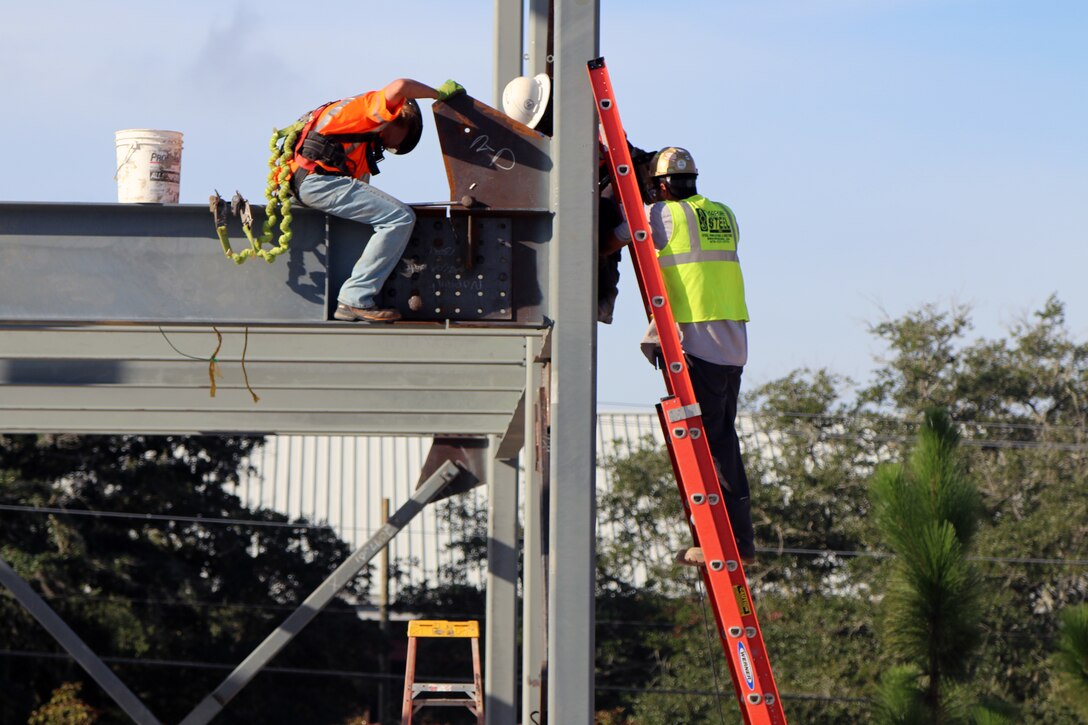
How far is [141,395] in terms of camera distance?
11.2 meters

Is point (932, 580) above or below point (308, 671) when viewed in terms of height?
above

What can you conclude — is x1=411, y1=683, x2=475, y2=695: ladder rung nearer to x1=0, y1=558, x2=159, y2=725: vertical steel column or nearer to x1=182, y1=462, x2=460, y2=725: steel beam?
x1=182, y1=462, x2=460, y2=725: steel beam

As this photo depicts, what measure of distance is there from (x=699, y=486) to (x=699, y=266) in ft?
3.70

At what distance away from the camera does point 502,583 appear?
1231cm

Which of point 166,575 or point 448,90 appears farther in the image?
point 166,575

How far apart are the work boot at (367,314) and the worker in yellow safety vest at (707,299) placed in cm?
110

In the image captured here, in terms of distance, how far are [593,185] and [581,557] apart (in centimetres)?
155

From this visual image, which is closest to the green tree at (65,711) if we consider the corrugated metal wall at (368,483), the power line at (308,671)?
the power line at (308,671)

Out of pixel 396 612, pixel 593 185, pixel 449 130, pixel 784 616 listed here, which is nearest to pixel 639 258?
pixel 593 185

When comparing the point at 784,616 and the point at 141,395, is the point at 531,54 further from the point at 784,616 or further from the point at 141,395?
the point at 784,616

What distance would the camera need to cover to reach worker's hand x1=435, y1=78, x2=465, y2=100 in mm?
6695

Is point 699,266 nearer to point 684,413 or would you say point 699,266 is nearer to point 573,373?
point 684,413

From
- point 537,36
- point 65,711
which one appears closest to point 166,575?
point 65,711

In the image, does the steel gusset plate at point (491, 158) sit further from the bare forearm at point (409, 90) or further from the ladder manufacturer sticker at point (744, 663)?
the ladder manufacturer sticker at point (744, 663)
